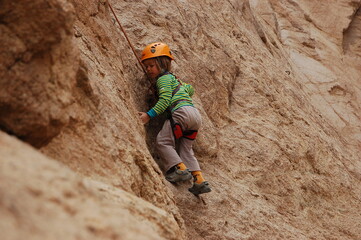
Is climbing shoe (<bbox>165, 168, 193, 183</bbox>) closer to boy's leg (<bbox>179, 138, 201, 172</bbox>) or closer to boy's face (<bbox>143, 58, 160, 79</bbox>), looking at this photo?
boy's leg (<bbox>179, 138, 201, 172</bbox>)

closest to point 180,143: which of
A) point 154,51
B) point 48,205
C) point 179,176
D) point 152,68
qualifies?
point 179,176

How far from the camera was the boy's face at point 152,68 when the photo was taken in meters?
5.68

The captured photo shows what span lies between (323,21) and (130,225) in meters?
12.8

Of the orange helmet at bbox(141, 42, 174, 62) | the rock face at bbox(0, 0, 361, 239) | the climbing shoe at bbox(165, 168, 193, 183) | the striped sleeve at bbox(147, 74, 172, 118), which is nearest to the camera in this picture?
the rock face at bbox(0, 0, 361, 239)

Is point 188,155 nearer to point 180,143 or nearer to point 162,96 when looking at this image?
point 180,143

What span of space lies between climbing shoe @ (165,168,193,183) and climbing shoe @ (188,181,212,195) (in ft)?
0.40

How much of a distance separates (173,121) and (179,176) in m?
0.68

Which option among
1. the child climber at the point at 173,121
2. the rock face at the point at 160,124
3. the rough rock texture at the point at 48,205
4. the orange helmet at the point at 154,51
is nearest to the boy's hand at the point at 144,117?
the child climber at the point at 173,121

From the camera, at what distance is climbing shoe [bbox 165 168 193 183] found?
5145 millimetres

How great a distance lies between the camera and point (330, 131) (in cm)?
960

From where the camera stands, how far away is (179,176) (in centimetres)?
516

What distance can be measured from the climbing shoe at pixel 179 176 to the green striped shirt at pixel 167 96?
0.70 meters

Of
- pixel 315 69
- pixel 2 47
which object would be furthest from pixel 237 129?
pixel 315 69

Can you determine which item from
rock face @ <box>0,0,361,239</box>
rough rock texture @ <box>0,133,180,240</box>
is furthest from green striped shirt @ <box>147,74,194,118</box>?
rough rock texture @ <box>0,133,180,240</box>
